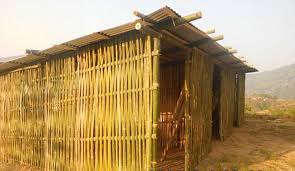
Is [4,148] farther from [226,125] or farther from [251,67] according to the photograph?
[251,67]

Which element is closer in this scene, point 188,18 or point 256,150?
point 188,18

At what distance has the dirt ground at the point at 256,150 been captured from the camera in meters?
8.62

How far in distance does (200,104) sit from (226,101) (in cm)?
350

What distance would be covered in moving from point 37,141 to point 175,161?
456cm

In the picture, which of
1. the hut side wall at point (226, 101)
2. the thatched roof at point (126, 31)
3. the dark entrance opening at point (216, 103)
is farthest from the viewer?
the dark entrance opening at point (216, 103)

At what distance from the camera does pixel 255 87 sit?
71.4 metres

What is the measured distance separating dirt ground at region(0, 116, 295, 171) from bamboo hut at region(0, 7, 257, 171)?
0.49m

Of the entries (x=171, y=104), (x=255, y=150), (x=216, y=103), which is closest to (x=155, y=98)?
(x=171, y=104)

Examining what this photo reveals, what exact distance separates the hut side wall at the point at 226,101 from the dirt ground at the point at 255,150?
414mm

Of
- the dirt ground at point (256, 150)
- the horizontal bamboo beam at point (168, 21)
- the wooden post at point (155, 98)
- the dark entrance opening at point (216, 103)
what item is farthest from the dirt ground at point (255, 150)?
the horizontal bamboo beam at point (168, 21)

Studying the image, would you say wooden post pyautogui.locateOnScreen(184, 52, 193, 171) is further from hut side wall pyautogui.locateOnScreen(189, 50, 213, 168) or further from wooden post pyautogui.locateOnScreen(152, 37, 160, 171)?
wooden post pyautogui.locateOnScreen(152, 37, 160, 171)

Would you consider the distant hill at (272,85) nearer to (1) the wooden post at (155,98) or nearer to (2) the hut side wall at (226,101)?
(2) the hut side wall at (226,101)

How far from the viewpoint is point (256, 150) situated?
404 inches

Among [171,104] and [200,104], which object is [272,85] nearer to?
[171,104]
